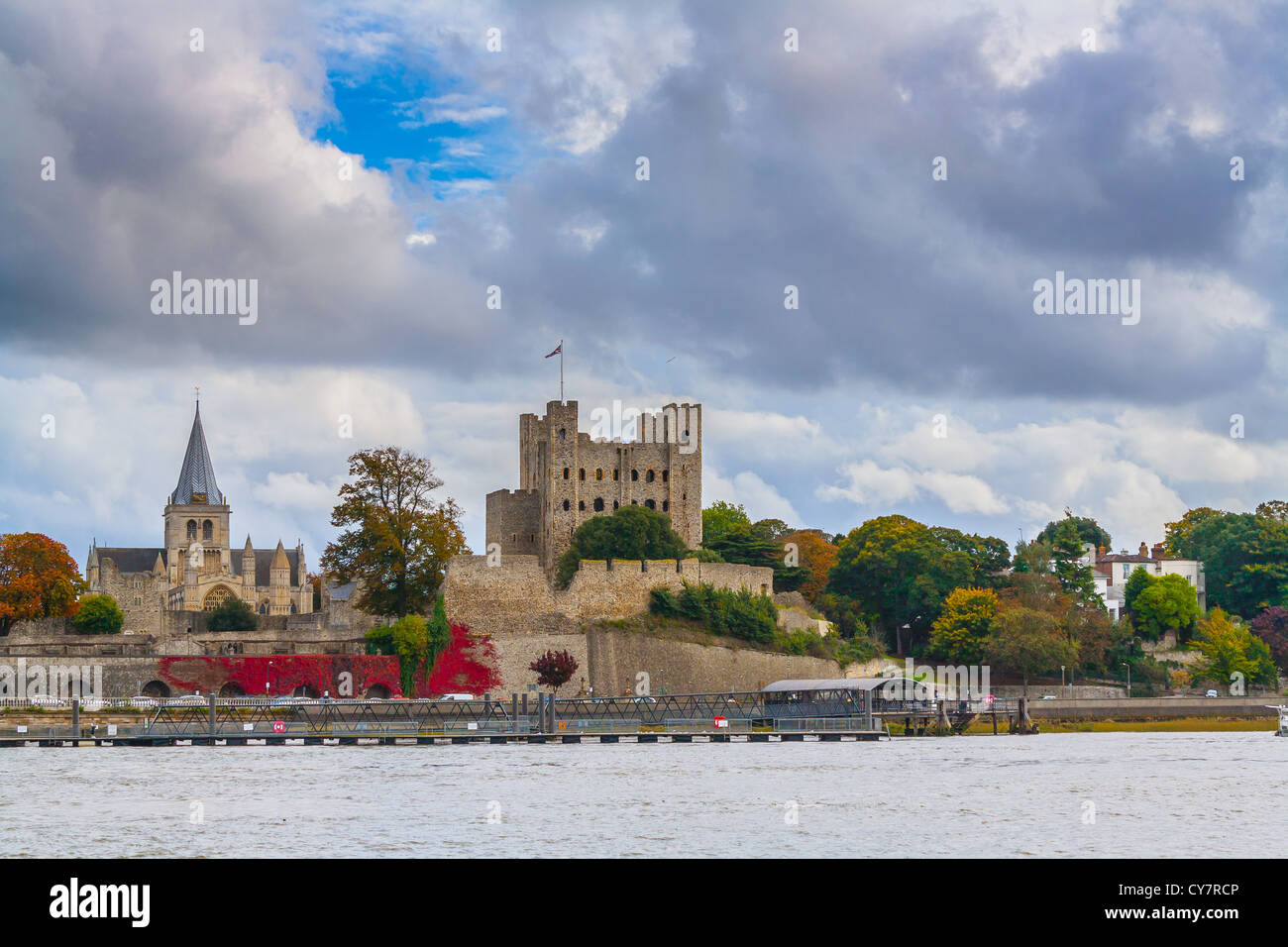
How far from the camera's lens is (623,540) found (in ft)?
221

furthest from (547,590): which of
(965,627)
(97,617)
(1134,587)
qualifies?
(1134,587)

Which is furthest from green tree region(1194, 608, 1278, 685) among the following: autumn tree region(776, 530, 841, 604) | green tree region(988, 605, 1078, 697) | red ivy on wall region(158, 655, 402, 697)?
red ivy on wall region(158, 655, 402, 697)

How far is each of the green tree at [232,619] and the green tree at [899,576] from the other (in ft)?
85.8

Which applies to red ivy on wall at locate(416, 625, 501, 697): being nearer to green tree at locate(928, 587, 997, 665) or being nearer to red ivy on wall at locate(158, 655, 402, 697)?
red ivy on wall at locate(158, 655, 402, 697)

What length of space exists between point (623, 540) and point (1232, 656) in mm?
26886

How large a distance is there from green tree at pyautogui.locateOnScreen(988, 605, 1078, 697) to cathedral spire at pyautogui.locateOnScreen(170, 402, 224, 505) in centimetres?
8464

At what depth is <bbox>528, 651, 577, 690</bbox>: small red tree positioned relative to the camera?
6144 cm

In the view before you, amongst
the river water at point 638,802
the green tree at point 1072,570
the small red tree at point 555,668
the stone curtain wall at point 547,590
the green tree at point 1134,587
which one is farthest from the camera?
the green tree at point 1134,587

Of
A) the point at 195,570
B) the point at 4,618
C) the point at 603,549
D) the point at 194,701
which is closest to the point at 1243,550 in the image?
Answer: the point at 603,549

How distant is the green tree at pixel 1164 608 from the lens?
77125 millimetres

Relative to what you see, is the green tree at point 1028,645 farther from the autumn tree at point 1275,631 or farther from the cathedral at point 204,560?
the cathedral at point 204,560

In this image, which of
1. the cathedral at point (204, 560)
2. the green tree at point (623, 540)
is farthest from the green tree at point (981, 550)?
the cathedral at point (204, 560)
